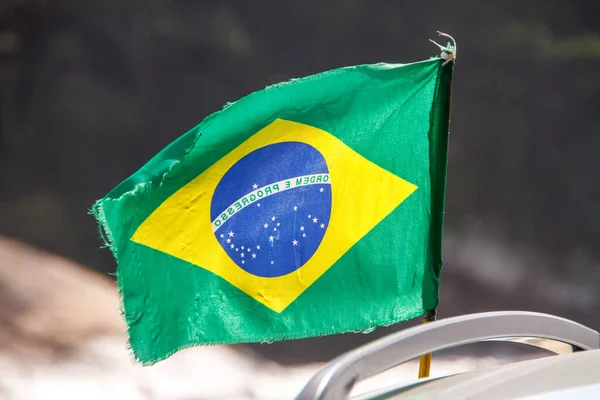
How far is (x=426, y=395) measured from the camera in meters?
0.65

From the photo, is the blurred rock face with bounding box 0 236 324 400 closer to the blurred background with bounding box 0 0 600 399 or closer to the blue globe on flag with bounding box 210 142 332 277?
the blurred background with bounding box 0 0 600 399

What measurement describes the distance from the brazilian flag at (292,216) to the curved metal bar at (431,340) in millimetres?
596

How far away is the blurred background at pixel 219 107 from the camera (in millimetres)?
2713

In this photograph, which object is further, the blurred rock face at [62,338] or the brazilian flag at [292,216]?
the blurred rock face at [62,338]

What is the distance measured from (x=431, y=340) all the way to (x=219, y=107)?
88.1 inches

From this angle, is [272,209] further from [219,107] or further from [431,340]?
[219,107]

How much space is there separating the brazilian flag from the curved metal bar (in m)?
0.60

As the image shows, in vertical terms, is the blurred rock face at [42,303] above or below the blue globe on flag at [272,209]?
below

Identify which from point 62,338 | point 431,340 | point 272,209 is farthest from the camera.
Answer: point 62,338

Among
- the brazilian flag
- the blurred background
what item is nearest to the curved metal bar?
the brazilian flag

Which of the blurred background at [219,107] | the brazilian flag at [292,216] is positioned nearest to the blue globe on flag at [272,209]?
the brazilian flag at [292,216]

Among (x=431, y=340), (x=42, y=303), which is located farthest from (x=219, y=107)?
(x=431, y=340)

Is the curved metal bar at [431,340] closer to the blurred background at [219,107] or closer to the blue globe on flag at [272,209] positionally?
the blue globe on flag at [272,209]

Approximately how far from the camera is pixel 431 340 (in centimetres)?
68
